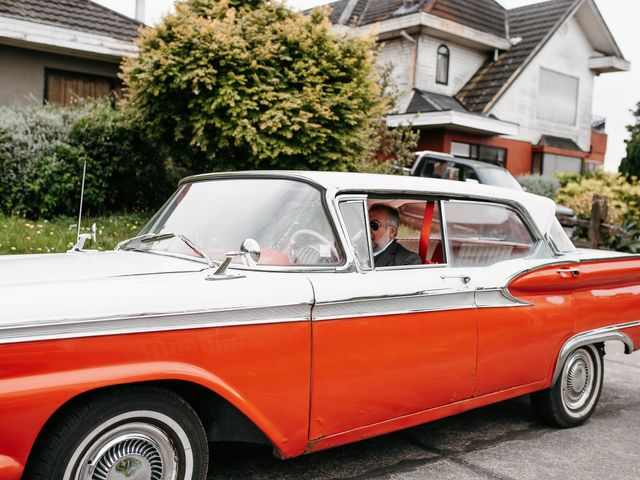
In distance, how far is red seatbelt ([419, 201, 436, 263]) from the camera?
13.8 feet

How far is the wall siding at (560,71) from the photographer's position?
72.7 ft

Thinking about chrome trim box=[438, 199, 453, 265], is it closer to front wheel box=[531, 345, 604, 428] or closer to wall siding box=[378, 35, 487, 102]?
front wheel box=[531, 345, 604, 428]

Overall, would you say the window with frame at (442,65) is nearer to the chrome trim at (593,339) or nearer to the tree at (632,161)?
the tree at (632,161)

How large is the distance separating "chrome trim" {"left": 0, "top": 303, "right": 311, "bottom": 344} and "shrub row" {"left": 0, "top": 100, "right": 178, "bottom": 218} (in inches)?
293

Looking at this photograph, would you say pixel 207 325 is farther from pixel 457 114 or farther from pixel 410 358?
pixel 457 114

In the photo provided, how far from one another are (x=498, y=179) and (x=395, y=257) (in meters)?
9.80

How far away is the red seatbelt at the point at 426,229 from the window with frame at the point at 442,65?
17.5 metres

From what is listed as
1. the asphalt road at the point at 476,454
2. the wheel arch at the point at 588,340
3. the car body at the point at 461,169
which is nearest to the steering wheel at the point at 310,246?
the asphalt road at the point at 476,454

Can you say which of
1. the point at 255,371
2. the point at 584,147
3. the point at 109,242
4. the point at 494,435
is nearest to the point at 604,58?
the point at 584,147

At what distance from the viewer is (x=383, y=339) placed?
350cm

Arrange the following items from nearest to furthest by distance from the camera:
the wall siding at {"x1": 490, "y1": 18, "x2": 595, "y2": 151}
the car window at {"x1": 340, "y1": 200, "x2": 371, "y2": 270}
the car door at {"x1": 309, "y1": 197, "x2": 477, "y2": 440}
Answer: the car door at {"x1": 309, "y1": 197, "x2": 477, "y2": 440} → the car window at {"x1": 340, "y1": 200, "x2": 371, "y2": 270} → the wall siding at {"x1": 490, "y1": 18, "x2": 595, "y2": 151}

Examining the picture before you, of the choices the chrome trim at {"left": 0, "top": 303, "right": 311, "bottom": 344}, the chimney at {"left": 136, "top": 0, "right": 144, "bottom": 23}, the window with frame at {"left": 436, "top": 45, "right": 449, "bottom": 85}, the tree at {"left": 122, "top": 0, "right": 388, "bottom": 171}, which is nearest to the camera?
the chrome trim at {"left": 0, "top": 303, "right": 311, "bottom": 344}

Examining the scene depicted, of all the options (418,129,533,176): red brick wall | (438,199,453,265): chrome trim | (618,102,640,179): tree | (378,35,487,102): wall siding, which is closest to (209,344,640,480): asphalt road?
(438,199,453,265): chrome trim

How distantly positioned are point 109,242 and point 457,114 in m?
12.3
